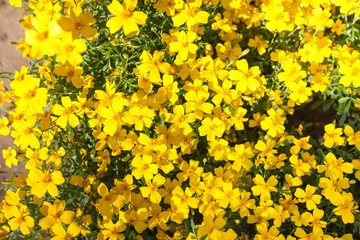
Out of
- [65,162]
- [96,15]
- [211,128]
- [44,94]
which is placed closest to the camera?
[44,94]

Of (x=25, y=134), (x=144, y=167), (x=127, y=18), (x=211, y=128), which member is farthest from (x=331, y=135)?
(x=25, y=134)

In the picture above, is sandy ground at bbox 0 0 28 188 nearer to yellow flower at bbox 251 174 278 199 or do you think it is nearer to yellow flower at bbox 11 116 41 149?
yellow flower at bbox 11 116 41 149

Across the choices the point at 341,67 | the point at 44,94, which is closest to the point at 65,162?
the point at 44,94

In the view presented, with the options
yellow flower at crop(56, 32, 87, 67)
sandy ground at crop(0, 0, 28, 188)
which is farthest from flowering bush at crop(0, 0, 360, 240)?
sandy ground at crop(0, 0, 28, 188)

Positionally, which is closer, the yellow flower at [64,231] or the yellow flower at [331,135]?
the yellow flower at [64,231]

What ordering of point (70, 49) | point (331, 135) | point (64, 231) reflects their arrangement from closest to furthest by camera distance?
point (70, 49), point (64, 231), point (331, 135)

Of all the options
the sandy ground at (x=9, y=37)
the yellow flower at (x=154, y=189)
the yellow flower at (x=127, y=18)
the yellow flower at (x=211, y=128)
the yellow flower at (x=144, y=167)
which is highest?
the sandy ground at (x=9, y=37)

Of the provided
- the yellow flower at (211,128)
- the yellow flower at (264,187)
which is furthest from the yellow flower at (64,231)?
the yellow flower at (264,187)

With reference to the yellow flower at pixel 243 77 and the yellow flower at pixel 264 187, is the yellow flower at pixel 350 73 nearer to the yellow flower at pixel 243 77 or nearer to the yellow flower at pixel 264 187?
the yellow flower at pixel 243 77

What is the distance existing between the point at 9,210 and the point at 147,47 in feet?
4.20

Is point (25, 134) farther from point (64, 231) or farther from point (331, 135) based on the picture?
point (331, 135)

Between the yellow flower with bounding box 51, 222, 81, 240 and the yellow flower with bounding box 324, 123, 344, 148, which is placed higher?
the yellow flower with bounding box 324, 123, 344, 148

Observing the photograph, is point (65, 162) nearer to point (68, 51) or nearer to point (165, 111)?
point (165, 111)

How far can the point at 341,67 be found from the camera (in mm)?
2246
